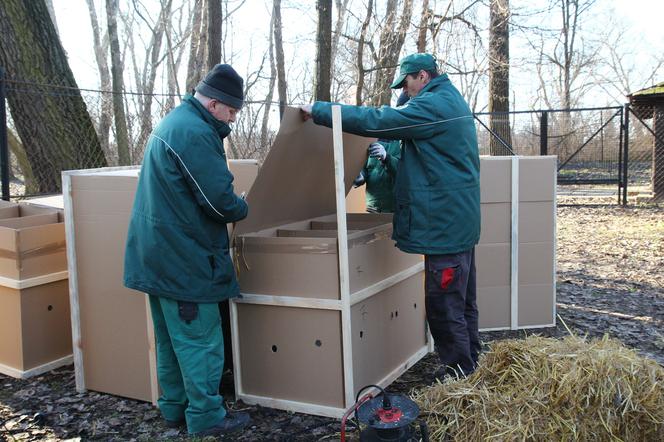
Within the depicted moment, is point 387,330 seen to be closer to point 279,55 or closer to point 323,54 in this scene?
point 323,54

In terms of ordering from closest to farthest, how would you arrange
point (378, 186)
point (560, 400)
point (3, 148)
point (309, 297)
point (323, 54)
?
point (560, 400)
point (309, 297)
point (378, 186)
point (3, 148)
point (323, 54)

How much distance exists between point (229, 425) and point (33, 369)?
1.77 m

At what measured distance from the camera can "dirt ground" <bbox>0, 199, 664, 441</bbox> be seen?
133 inches

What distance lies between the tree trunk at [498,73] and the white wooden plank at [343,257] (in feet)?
37.0

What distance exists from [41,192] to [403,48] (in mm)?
9665

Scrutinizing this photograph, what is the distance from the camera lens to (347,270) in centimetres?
329

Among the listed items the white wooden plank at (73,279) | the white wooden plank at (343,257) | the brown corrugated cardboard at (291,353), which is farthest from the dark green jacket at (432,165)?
the white wooden plank at (73,279)

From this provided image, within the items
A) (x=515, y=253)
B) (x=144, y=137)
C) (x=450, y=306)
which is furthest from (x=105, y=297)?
(x=144, y=137)

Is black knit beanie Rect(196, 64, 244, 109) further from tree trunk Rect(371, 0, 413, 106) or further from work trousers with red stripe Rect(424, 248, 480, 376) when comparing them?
tree trunk Rect(371, 0, 413, 106)

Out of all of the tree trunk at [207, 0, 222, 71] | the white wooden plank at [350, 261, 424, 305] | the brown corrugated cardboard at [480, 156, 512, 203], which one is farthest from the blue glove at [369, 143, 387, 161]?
the tree trunk at [207, 0, 222, 71]

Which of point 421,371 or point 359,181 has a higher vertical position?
point 359,181

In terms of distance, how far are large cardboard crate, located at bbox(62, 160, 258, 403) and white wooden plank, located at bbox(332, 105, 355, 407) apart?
964mm

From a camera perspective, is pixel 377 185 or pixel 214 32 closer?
pixel 377 185

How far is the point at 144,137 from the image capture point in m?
9.55
